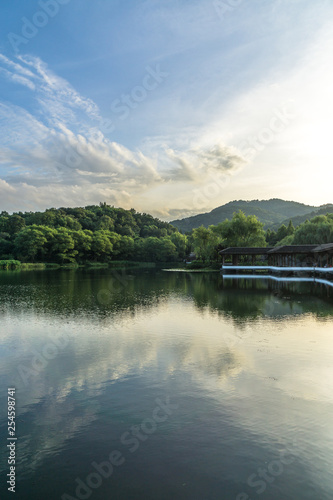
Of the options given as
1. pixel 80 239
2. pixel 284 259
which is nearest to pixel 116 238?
pixel 80 239

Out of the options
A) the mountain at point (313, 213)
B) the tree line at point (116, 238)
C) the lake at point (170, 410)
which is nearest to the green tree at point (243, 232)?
the tree line at point (116, 238)

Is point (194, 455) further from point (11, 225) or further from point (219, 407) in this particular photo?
point (11, 225)

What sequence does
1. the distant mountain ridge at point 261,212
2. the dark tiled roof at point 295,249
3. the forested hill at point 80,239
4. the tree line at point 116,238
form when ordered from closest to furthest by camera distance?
the dark tiled roof at point 295,249 → the tree line at point 116,238 → the forested hill at point 80,239 → the distant mountain ridge at point 261,212

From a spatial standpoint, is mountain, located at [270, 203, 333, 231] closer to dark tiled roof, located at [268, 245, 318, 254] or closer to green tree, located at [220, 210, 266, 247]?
green tree, located at [220, 210, 266, 247]

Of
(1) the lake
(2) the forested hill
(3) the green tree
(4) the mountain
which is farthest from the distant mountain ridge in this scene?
(1) the lake

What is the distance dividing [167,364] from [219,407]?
118 inches

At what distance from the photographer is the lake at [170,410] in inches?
194

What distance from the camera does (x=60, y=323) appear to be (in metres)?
15.3

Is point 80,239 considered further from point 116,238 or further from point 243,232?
point 243,232

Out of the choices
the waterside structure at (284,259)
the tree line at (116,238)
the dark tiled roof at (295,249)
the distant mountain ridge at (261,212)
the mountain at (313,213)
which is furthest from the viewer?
the distant mountain ridge at (261,212)

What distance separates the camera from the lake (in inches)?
194

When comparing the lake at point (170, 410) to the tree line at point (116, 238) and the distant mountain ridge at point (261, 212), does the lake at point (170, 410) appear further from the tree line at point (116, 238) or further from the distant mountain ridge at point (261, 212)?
the distant mountain ridge at point (261, 212)

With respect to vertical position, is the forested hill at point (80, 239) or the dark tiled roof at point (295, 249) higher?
the forested hill at point (80, 239)

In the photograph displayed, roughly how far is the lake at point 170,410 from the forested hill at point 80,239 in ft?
196
